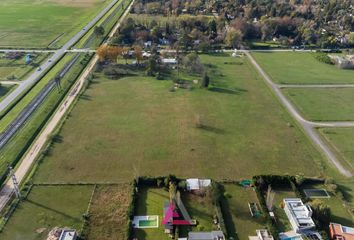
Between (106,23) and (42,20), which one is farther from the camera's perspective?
(42,20)

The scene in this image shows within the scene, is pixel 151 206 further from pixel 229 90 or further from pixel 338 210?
pixel 229 90

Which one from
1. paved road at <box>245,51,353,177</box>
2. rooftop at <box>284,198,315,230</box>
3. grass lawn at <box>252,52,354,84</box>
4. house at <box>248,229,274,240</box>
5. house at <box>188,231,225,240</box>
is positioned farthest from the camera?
grass lawn at <box>252,52,354,84</box>

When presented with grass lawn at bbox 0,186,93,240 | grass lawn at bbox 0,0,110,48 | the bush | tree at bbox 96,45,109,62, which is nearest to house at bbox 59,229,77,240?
grass lawn at bbox 0,186,93,240

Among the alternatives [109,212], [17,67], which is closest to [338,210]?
[109,212]

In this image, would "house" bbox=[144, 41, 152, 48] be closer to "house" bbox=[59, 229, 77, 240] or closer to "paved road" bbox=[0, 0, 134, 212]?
"paved road" bbox=[0, 0, 134, 212]

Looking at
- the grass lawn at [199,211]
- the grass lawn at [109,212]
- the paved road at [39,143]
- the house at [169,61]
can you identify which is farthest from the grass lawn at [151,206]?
the house at [169,61]

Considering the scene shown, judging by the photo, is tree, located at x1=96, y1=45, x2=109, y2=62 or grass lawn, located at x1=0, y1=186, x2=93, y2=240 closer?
grass lawn, located at x1=0, y1=186, x2=93, y2=240

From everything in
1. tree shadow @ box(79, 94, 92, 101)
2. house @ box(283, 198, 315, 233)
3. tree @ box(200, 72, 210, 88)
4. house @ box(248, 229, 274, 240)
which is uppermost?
tree @ box(200, 72, 210, 88)
